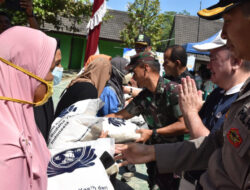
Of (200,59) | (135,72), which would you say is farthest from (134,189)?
(200,59)

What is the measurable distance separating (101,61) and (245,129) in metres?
2.21

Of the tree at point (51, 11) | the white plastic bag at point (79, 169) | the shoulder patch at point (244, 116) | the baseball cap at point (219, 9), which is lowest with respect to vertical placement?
the white plastic bag at point (79, 169)

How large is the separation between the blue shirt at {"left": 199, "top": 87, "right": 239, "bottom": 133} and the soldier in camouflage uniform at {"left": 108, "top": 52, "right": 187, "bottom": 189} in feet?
1.51

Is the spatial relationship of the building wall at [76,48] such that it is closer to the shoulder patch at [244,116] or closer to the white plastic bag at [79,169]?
the white plastic bag at [79,169]

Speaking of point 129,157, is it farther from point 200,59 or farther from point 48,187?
point 200,59

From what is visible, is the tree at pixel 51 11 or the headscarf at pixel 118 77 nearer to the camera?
the headscarf at pixel 118 77

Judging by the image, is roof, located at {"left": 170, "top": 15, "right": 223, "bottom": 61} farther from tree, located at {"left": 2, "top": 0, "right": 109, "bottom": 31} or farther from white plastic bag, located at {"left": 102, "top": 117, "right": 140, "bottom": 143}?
white plastic bag, located at {"left": 102, "top": 117, "right": 140, "bottom": 143}

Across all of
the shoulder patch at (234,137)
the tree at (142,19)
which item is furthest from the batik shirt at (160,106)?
the tree at (142,19)

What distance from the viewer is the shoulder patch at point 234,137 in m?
1.08

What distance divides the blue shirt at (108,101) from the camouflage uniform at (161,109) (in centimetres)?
29

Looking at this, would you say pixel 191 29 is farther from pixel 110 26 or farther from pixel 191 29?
pixel 110 26

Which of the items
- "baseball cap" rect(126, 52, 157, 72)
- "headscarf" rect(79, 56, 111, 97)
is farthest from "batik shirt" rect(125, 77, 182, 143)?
"headscarf" rect(79, 56, 111, 97)

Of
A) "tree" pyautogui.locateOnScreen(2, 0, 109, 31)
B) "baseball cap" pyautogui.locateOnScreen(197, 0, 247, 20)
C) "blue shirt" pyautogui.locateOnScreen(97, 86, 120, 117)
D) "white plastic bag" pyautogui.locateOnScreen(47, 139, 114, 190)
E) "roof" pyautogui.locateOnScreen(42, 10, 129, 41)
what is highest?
"roof" pyautogui.locateOnScreen(42, 10, 129, 41)

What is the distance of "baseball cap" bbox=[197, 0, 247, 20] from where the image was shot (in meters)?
1.09
